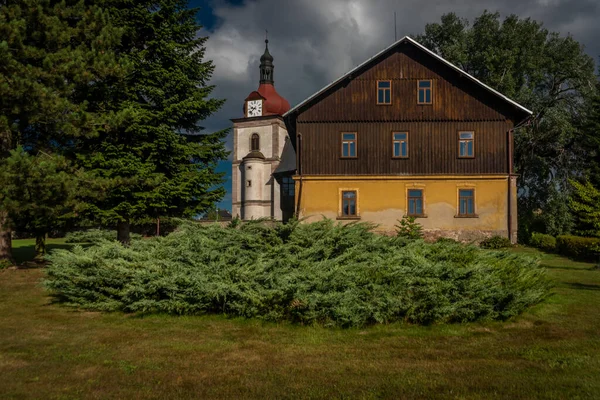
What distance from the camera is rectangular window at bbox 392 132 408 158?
2522 cm

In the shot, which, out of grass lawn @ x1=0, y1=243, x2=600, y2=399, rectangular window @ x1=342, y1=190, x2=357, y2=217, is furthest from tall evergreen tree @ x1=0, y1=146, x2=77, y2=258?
rectangular window @ x1=342, y1=190, x2=357, y2=217

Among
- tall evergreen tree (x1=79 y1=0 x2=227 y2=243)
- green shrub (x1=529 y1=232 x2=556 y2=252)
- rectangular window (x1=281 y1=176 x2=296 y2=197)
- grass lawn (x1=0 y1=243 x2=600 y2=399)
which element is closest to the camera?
grass lawn (x1=0 y1=243 x2=600 y2=399)

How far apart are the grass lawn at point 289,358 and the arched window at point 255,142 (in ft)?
163

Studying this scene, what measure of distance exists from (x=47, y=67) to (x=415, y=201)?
1769 cm

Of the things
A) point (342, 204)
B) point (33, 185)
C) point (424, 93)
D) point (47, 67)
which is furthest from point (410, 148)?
point (33, 185)

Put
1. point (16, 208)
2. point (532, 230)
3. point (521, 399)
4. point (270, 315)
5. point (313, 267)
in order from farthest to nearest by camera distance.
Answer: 1. point (532, 230)
2. point (16, 208)
3. point (313, 267)
4. point (270, 315)
5. point (521, 399)

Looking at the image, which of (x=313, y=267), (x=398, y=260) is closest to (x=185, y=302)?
(x=313, y=267)

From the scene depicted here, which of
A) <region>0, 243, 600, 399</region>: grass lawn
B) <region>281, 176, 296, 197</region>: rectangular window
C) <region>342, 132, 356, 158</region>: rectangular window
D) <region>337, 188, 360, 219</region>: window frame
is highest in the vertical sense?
<region>342, 132, 356, 158</region>: rectangular window

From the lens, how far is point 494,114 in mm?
24953

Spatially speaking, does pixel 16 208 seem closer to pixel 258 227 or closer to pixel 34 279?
pixel 34 279

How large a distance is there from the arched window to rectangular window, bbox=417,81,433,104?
1404 inches

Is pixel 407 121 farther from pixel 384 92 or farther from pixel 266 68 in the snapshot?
pixel 266 68

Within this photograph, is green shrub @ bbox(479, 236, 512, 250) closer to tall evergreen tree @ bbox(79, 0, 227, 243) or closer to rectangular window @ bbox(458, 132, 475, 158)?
rectangular window @ bbox(458, 132, 475, 158)

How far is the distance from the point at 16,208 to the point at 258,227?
7592 millimetres
